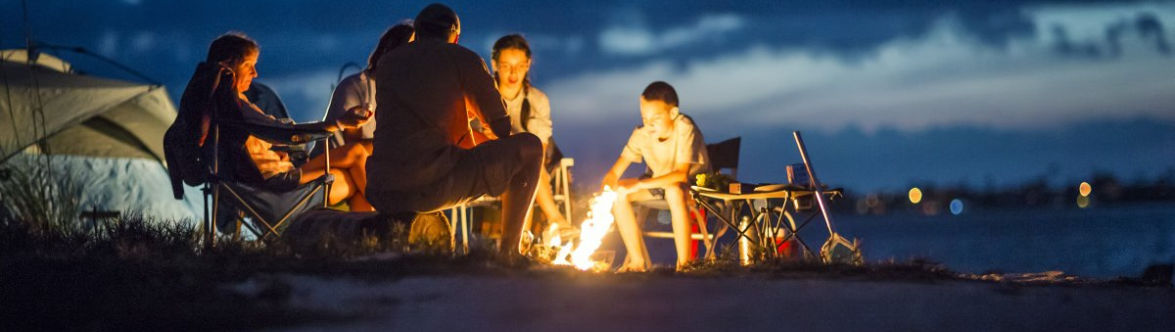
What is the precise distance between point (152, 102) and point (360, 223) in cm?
539

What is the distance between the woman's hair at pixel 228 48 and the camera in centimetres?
477

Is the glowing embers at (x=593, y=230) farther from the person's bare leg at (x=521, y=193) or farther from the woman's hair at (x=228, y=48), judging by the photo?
the woman's hair at (x=228, y=48)

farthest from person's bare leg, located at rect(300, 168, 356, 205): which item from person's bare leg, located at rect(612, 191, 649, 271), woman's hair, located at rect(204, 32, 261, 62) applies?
person's bare leg, located at rect(612, 191, 649, 271)

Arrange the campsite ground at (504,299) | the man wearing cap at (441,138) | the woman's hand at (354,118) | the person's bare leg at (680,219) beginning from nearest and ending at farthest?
the campsite ground at (504,299) → the man wearing cap at (441,138) → the woman's hand at (354,118) → the person's bare leg at (680,219)

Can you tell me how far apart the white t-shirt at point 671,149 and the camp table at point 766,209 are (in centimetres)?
22

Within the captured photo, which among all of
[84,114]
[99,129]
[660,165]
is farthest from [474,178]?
[99,129]

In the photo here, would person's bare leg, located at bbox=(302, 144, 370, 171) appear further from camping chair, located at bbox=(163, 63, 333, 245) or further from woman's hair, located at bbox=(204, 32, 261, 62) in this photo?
woman's hair, located at bbox=(204, 32, 261, 62)

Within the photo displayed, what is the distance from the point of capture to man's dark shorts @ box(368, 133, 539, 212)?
3.96m

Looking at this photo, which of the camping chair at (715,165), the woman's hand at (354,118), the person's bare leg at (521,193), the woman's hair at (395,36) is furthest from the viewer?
the camping chair at (715,165)

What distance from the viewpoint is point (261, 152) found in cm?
480

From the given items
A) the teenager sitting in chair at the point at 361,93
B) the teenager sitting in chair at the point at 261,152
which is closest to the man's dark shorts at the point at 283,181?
the teenager sitting in chair at the point at 261,152

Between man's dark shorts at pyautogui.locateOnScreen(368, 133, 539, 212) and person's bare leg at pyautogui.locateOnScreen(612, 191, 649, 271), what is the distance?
167cm

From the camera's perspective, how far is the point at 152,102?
8.84m

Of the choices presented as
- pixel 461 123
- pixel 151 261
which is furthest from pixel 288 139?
pixel 151 261
